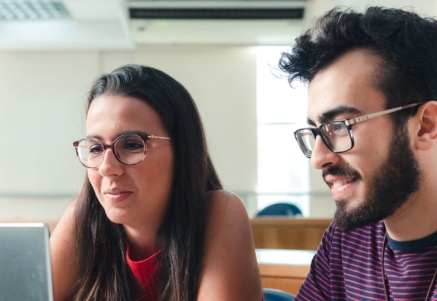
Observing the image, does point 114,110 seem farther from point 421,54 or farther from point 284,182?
point 284,182

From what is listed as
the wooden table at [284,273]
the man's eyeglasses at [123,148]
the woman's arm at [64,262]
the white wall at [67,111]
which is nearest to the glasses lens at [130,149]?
the man's eyeglasses at [123,148]

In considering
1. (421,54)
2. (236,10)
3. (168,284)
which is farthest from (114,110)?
(236,10)

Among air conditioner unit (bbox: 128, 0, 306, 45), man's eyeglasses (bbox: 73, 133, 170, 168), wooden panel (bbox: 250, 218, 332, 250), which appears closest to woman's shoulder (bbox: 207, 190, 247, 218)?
man's eyeglasses (bbox: 73, 133, 170, 168)

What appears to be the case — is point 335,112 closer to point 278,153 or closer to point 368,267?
point 368,267

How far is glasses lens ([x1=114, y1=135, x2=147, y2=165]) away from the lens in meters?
1.40

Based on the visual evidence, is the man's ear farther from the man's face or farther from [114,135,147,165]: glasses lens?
[114,135,147,165]: glasses lens

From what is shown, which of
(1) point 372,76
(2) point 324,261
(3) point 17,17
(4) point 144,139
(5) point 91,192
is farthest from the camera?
(3) point 17,17

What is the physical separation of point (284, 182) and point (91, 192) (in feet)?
16.0

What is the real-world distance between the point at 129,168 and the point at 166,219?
195mm

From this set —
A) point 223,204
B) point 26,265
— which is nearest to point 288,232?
point 223,204

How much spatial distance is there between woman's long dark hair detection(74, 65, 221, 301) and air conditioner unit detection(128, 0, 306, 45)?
3.53m

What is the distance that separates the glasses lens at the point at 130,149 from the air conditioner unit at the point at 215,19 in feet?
12.0

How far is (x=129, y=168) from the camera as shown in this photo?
141 centimetres

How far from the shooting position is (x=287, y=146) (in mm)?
6391
